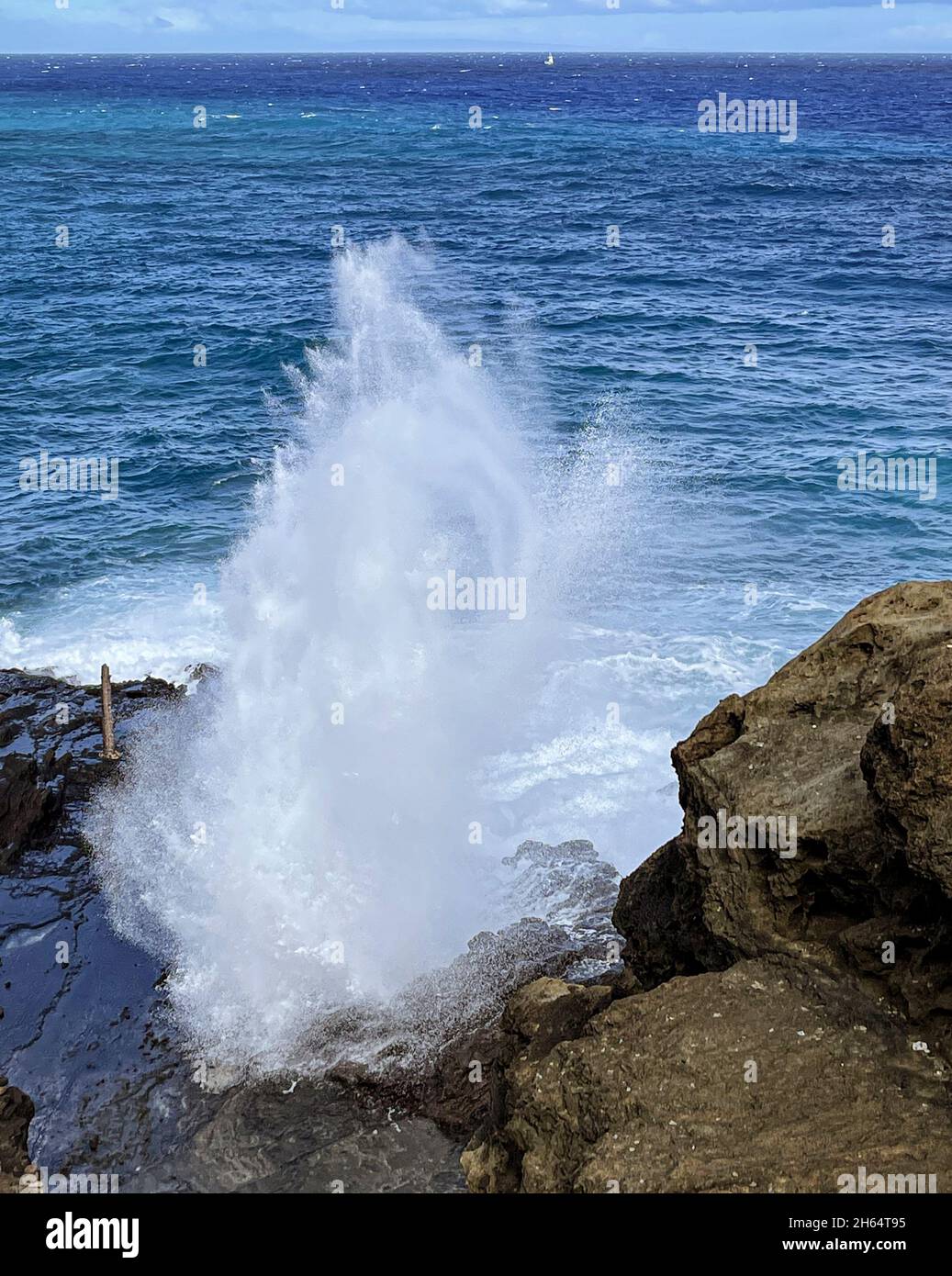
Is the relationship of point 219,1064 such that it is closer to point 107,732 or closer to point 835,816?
point 107,732

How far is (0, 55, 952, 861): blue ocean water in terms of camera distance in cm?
2202

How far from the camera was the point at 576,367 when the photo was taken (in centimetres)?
3628

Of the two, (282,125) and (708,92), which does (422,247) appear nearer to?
(282,125)

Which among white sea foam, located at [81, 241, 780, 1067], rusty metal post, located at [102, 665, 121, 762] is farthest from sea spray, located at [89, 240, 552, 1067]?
rusty metal post, located at [102, 665, 121, 762]

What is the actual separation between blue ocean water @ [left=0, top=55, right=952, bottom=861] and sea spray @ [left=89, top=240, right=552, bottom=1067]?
1.26 metres

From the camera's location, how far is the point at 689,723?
1944cm

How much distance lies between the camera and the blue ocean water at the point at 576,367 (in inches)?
867

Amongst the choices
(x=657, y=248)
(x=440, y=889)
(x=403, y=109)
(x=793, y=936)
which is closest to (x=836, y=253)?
(x=657, y=248)

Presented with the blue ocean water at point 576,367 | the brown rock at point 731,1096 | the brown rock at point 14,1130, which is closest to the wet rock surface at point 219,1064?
the brown rock at point 14,1130

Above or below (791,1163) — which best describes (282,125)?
above

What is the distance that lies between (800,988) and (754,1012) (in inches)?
15.5

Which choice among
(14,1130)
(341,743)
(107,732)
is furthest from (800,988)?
(107,732)

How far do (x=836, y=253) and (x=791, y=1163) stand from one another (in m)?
47.7

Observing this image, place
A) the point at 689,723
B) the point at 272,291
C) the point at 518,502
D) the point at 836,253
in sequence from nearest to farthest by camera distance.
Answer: the point at 689,723 < the point at 518,502 < the point at 272,291 < the point at 836,253
